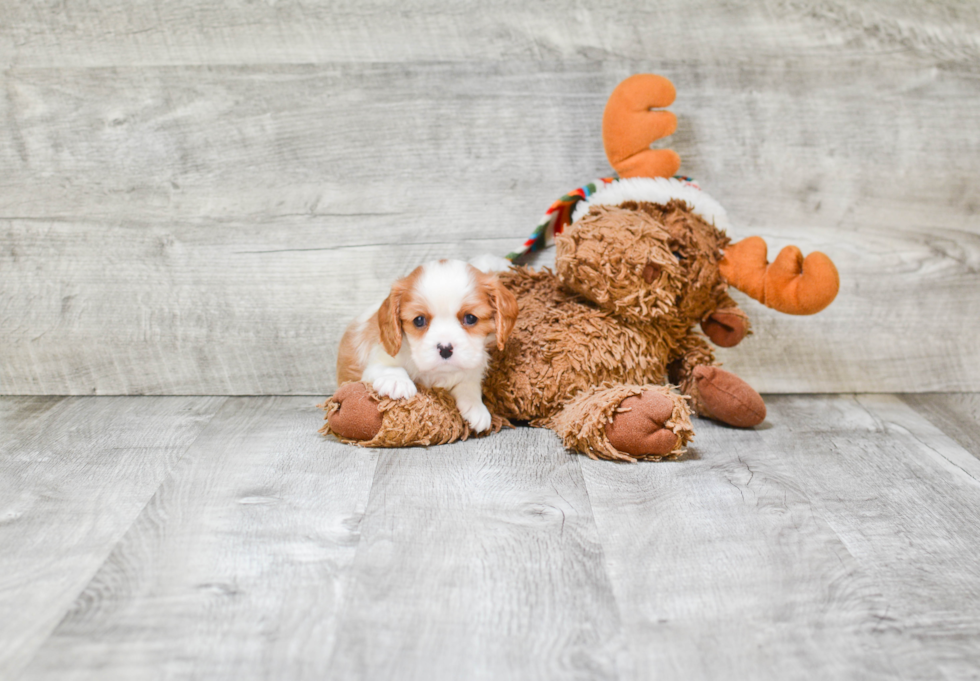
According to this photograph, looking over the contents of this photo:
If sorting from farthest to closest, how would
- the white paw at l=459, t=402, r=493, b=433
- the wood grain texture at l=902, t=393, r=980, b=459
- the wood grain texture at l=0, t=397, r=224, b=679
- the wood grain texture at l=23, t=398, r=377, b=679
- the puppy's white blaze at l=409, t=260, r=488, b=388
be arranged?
the wood grain texture at l=902, t=393, r=980, b=459
the white paw at l=459, t=402, r=493, b=433
the puppy's white blaze at l=409, t=260, r=488, b=388
the wood grain texture at l=0, t=397, r=224, b=679
the wood grain texture at l=23, t=398, r=377, b=679

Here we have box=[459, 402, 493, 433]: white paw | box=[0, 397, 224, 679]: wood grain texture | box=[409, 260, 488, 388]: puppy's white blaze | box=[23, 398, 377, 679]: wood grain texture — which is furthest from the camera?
box=[459, 402, 493, 433]: white paw

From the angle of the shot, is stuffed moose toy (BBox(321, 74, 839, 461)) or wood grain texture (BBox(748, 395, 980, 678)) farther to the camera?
stuffed moose toy (BBox(321, 74, 839, 461))

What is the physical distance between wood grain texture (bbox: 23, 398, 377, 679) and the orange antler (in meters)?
0.73

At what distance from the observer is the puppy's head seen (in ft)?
4.34

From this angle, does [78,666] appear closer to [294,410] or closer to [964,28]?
[294,410]

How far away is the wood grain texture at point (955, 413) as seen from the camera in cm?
156

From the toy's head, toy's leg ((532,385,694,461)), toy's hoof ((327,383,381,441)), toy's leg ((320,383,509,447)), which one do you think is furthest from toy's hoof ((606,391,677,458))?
toy's hoof ((327,383,381,441))

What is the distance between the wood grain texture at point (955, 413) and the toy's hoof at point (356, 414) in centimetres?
108

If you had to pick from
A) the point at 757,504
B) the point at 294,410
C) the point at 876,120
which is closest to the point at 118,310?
the point at 294,410

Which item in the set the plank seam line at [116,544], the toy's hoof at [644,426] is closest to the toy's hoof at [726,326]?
the toy's hoof at [644,426]

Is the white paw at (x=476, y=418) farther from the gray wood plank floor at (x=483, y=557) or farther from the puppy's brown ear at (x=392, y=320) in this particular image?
the puppy's brown ear at (x=392, y=320)

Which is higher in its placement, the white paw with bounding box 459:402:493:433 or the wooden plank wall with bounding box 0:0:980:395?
the wooden plank wall with bounding box 0:0:980:395

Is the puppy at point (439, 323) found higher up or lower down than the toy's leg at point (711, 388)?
higher up

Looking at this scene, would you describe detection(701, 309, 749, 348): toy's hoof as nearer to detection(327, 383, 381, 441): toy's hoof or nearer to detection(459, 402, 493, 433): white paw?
detection(459, 402, 493, 433): white paw
